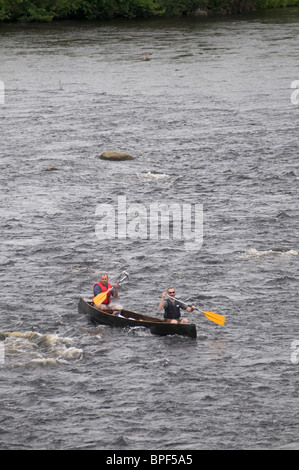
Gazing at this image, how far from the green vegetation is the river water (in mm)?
30297

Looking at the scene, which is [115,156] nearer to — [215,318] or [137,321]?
[137,321]

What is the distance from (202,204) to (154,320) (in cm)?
1480

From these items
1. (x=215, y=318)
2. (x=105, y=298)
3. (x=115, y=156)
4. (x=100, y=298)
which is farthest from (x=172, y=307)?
(x=115, y=156)

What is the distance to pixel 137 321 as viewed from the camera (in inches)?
1162

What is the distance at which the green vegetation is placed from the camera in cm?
10656

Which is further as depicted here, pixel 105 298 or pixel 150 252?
pixel 150 252

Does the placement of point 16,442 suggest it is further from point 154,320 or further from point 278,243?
point 278,243

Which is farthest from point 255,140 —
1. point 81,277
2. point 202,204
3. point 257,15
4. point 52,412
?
point 257,15

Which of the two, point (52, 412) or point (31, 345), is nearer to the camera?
point (52, 412)

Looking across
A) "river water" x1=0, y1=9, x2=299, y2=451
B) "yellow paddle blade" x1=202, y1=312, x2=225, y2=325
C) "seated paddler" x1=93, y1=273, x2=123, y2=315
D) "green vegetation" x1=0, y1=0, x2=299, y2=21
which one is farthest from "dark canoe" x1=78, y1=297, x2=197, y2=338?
"green vegetation" x1=0, y1=0, x2=299, y2=21

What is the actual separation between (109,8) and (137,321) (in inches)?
3496

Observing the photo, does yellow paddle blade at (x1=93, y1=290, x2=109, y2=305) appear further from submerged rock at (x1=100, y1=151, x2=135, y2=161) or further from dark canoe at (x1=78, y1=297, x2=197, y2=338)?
submerged rock at (x1=100, y1=151, x2=135, y2=161)

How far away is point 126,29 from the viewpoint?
10138 centimetres

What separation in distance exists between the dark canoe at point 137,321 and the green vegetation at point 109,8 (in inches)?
3238
